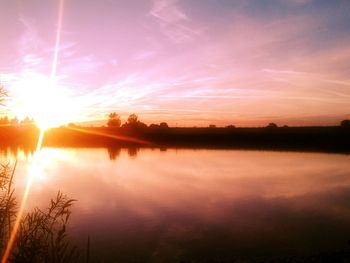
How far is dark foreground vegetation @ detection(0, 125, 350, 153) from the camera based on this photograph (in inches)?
3464

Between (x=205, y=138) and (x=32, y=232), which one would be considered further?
(x=205, y=138)

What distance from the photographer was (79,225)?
2103 centimetres

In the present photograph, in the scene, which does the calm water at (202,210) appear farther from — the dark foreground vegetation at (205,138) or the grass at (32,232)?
the dark foreground vegetation at (205,138)

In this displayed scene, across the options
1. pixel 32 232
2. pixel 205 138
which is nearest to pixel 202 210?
pixel 32 232

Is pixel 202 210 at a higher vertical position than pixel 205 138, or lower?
lower

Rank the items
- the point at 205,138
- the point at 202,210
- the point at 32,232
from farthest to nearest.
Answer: the point at 205,138, the point at 202,210, the point at 32,232

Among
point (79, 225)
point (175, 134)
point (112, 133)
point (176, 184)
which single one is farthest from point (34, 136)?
point (79, 225)

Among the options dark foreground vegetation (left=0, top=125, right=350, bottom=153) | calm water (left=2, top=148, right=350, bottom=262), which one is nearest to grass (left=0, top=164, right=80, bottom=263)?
calm water (left=2, top=148, right=350, bottom=262)

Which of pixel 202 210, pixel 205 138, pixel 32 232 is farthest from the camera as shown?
pixel 205 138

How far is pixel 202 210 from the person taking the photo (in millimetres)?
25422

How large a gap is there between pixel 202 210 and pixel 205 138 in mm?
83987

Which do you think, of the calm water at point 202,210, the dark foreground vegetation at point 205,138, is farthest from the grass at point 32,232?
the dark foreground vegetation at point 205,138

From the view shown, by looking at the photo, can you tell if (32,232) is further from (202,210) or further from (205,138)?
(205,138)

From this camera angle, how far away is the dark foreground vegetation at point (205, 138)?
8799 cm
